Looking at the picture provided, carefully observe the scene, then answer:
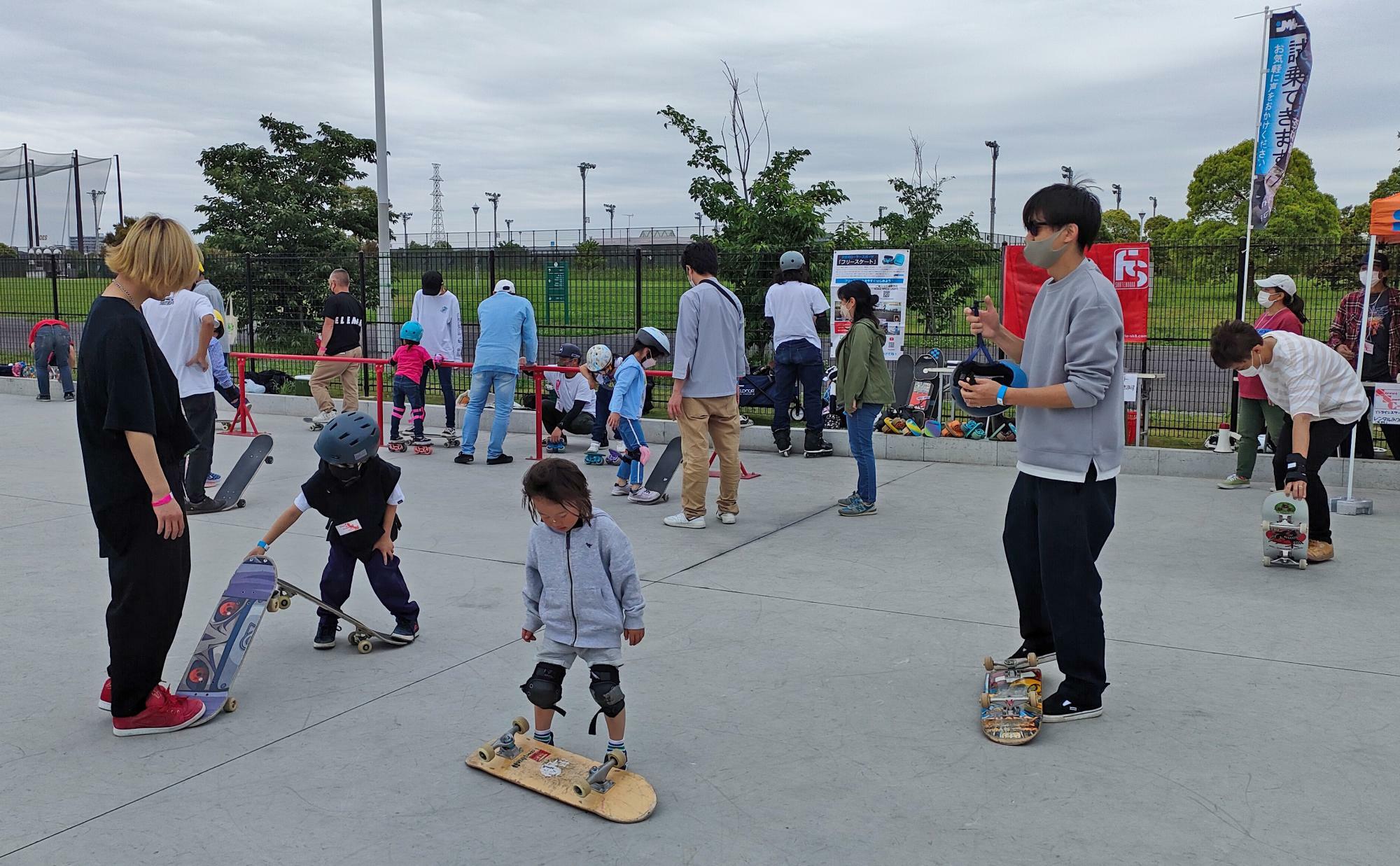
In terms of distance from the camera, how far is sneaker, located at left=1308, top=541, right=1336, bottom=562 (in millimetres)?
6477

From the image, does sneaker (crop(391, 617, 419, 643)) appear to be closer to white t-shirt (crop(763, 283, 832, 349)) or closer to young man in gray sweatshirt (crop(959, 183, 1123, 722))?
young man in gray sweatshirt (crop(959, 183, 1123, 722))

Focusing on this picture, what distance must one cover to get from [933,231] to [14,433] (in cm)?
1726

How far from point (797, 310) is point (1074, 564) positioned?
7.00 meters

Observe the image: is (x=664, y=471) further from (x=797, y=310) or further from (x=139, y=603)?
(x=139, y=603)

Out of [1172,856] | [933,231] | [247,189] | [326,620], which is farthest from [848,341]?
[247,189]

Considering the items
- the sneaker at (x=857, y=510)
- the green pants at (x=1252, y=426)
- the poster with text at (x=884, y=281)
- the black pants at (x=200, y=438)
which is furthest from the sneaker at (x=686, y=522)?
the green pants at (x=1252, y=426)

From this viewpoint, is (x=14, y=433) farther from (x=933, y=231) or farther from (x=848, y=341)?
(x=933, y=231)

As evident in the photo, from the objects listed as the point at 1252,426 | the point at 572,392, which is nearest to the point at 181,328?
the point at 572,392

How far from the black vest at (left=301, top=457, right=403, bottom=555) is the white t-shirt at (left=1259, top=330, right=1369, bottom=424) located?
4.94m

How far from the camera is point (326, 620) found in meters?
5.07

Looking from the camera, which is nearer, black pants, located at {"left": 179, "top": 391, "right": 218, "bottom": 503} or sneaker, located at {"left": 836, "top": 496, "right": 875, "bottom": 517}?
black pants, located at {"left": 179, "top": 391, "right": 218, "bottom": 503}

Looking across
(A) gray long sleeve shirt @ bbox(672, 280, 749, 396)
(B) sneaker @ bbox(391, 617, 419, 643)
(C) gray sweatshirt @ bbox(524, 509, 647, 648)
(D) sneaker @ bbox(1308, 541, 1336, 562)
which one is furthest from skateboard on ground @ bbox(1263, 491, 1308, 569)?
(B) sneaker @ bbox(391, 617, 419, 643)

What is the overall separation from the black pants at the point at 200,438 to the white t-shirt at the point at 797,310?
5370 millimetres

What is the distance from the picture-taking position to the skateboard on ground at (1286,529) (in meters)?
6.21
